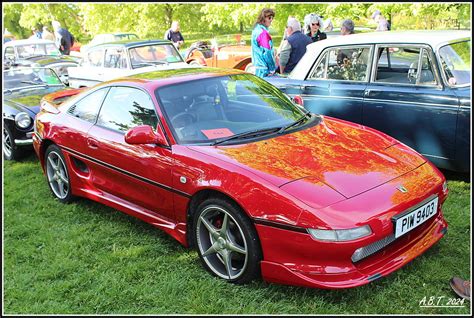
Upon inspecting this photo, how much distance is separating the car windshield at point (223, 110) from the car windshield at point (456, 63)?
1656 millimetres

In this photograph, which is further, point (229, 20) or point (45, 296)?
point (229, 20)

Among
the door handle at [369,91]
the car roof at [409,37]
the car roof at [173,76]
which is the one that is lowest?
the door handle at [369,91]

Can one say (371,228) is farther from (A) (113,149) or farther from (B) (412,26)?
(B) (412,26)

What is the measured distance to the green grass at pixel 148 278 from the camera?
3.16m

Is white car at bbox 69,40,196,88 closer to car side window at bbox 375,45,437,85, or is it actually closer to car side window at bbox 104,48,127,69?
car side window at bbox 104,48,127,69

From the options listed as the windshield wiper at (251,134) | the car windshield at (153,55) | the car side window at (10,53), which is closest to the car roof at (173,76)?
the windshield wiper at (251,134)

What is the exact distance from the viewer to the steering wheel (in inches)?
151

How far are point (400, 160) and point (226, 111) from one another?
4.65 feet

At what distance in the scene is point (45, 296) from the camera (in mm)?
3494

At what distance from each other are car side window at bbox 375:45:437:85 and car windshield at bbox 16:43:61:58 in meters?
11.6

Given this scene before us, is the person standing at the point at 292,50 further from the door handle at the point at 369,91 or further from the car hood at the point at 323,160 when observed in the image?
the car hood at the point at 323,160

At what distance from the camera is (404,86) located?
5.17 metres

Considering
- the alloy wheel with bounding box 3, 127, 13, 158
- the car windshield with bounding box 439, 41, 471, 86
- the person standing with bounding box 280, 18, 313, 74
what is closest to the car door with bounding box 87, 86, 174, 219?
the alloy wheel with bounding box 3, 127, 13, 158

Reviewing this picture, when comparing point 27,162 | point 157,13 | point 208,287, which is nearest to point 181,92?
point 208,287
